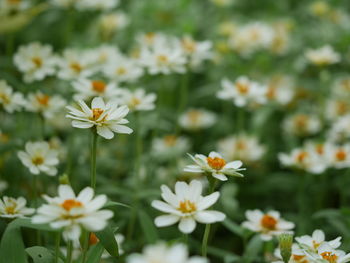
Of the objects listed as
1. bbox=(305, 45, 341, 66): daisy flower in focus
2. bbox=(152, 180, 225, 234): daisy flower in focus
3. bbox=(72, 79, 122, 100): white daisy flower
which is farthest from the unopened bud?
bbox=(305, 45, 341, 66): daisy flower in focus

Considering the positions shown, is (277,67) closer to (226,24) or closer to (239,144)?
(226,24)

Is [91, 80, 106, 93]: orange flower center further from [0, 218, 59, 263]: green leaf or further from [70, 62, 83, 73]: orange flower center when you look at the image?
[0, 218, 59, 263]: green leaf

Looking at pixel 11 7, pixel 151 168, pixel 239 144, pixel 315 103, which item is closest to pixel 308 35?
pixel 315 103

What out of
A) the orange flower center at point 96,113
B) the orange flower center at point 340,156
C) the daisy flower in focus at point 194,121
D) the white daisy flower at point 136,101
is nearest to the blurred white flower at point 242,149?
the daisy flower in focus at point 194,121

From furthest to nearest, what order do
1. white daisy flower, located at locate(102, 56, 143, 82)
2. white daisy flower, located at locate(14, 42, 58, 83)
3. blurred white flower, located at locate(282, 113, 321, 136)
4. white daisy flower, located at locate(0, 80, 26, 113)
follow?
1. blurred white flower, located at locate(282, 113, 321, 136)
2. white daisy flower, located at locate(102, 56, 143, 82)
3. white daisy flower, located at locate(14, 42, 58, 83)
4. white daisy flower, located at locate(0, 80, 26, 113)

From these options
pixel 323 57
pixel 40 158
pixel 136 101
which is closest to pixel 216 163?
pixel 40 158

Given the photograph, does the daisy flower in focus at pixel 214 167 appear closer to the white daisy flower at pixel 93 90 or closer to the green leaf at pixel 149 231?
the green leaf at pixel 149 231
